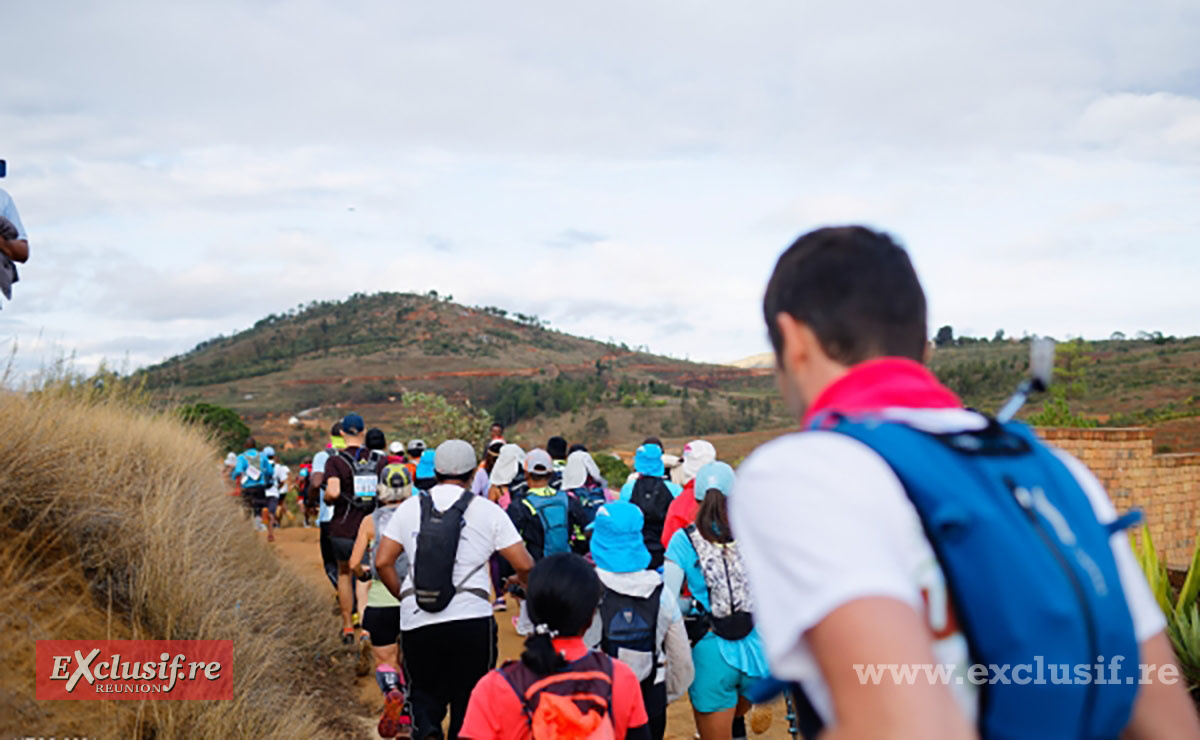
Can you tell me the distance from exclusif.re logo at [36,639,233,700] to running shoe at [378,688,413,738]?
1.33 metres

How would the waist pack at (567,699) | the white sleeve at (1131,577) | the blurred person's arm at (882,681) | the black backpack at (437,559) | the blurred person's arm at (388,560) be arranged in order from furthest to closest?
1. the blurred person's arm at (388,560)
2. the black backpack at (437,559)
3. the waist pack at (567,699)
4. the white sleeve at (1131,577)
5. the blurred person's arm at (882,681)

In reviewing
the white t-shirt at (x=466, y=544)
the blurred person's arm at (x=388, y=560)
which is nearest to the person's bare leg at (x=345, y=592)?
the blurred person's arm at (x=388, y=560)

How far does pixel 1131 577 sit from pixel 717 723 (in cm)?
385

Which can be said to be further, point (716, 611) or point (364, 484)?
point (364, 484)

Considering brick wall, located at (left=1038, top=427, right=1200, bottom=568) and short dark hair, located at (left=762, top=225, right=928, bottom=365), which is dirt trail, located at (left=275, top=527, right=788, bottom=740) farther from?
brick wall, located at (left=1038, top=427, right=1200, bottom=568)

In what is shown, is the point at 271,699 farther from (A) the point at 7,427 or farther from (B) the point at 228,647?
(A) the point at 7,427

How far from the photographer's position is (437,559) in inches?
184

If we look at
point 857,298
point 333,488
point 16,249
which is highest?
point 16,249

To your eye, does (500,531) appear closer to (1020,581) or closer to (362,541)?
(362,541)

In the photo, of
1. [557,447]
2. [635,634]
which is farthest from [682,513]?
[557,447]

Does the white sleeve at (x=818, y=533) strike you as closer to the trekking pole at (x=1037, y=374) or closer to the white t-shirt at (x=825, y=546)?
the white t-shirt at (x=825, y=546)

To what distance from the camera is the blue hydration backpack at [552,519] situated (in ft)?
24.9

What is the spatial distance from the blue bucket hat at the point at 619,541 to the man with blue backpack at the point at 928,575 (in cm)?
332

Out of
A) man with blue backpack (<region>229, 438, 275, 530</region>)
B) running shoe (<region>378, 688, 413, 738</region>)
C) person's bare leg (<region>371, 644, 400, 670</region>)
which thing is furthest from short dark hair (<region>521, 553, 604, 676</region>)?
man with blue backpack (<region>229, 438, 275, 530</region>)
